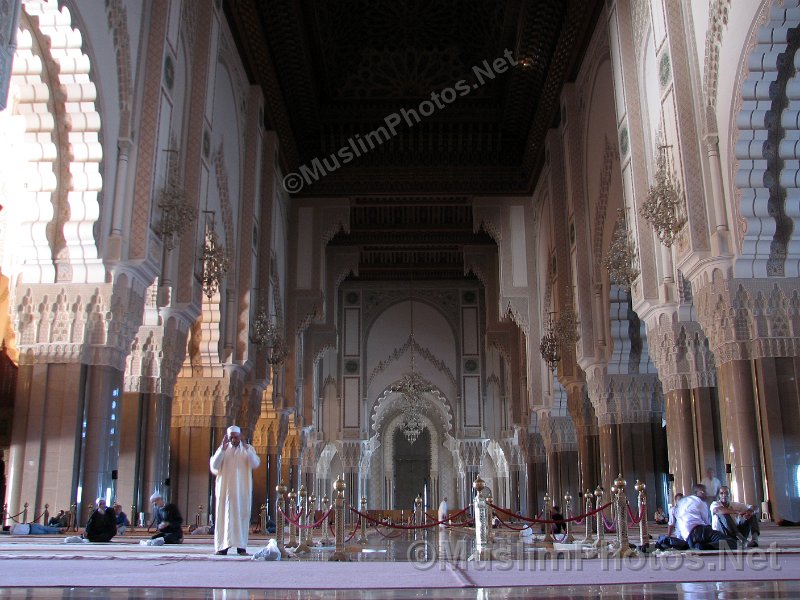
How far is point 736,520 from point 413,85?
1153 cm

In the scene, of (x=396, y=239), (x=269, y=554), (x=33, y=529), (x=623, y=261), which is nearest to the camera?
(x=269, y=554)

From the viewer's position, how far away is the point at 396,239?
2116 centimetres

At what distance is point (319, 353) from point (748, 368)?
45.5 feet

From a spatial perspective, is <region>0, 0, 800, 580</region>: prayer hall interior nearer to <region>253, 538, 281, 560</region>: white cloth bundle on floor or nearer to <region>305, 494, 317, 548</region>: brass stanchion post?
<region>305, 494, 317, 548</region>: brass stanchion post

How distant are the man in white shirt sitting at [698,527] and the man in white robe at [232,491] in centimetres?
311

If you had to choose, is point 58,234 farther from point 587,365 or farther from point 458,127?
point 458,127

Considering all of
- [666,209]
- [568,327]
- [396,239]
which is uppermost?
[396,239]

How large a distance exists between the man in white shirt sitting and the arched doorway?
21.0m

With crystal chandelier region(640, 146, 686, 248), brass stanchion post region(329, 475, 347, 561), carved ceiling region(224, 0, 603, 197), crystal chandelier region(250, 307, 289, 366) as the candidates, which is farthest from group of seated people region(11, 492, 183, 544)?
carved ceiling region(224, 0, 603, 197)

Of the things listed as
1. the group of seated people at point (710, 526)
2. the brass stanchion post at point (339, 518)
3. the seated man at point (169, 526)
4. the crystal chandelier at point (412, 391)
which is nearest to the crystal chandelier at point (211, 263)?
the seated man at point (169, 526)

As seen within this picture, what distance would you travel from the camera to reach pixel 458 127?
1695 centimetres

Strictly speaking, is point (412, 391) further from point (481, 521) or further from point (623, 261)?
point (481, 521)

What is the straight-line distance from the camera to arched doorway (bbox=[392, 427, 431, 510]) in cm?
2717

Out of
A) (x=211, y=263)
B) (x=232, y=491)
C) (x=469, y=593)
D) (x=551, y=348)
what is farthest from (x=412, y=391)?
(x=469, y=593)
